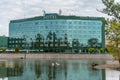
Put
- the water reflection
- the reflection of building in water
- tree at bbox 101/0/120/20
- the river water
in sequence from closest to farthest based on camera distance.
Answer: tree at bbox 101/0/120/20 → the river water → the water reflection → the reflection of building in water

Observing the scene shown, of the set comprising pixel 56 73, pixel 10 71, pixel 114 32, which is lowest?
pixel 10 71

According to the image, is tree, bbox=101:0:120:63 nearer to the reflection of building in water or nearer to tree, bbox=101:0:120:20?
tree, bbox=101:0:120:20

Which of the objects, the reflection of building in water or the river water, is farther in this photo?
the reflection of building in water

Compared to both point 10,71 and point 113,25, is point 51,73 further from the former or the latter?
point 113,25

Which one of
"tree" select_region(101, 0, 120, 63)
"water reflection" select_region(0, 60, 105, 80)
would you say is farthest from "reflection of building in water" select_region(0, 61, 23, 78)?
"tree" select_region(101, 0, 120, 63)

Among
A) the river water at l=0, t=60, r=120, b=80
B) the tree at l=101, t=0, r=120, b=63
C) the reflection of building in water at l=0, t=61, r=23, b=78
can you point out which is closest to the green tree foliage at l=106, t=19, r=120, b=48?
the tree at l=101, t=0, r=120, b=63

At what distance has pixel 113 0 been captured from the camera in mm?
24047

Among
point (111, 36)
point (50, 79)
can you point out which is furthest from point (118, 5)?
point (50, 79)

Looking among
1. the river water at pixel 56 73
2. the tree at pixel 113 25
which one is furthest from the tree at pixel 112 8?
the river water at pixel 56 73

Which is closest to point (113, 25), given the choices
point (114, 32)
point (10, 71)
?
point (114, 32)

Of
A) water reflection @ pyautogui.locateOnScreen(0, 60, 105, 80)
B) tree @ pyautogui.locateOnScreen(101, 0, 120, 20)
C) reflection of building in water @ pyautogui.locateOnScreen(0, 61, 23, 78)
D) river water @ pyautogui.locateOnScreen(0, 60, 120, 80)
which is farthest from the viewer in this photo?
reflection of building in water @ pyautogui.locateOnScreen(0, 61, 23, 78)

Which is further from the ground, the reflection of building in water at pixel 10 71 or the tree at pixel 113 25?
the tree at pixel 113 25

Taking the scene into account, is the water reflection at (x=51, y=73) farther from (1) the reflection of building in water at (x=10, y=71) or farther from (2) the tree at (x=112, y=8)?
(2) the tree at (x=112, y=8)

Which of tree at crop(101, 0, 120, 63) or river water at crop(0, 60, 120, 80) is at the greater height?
tree at crop(101, 0, 120, 63)
